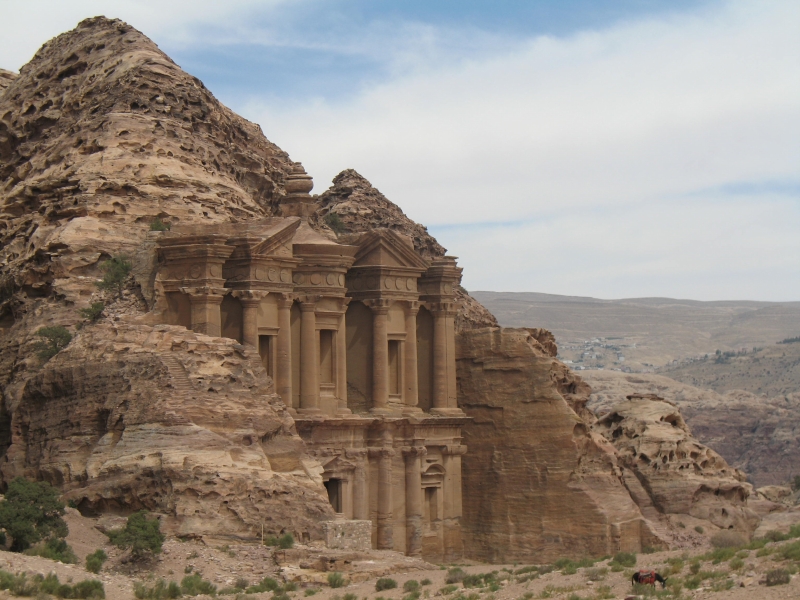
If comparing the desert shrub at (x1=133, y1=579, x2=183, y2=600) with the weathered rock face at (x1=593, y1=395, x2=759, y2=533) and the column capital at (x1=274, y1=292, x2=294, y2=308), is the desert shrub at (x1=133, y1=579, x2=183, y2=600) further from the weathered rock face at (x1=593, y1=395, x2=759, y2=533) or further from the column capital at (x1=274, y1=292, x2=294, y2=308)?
the weathered rock face at (x1=593, y1=395, x2=759, y2=533)

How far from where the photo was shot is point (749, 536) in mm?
60219

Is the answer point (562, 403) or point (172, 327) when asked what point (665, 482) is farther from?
point (172, 327)

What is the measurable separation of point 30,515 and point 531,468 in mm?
23549

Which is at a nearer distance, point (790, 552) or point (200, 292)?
point (790, 552)

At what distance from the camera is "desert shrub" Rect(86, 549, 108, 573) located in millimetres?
39125

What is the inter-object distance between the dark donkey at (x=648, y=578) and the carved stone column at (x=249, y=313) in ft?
61.0

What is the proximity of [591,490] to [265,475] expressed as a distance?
17.4m

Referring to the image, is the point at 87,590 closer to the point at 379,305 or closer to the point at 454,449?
the point at 379,305

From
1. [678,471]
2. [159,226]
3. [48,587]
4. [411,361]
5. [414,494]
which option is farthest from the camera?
[678,471]

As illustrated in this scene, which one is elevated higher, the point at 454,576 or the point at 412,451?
the point at 412,451

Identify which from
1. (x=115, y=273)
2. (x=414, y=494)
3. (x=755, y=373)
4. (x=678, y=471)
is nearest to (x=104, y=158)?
(x=115, y=273)

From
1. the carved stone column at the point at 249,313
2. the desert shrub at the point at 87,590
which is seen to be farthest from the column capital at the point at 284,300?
the desert shrub at the point at 87,590

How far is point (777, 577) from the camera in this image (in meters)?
34.8

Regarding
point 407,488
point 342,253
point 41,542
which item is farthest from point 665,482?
→ point 41,542
